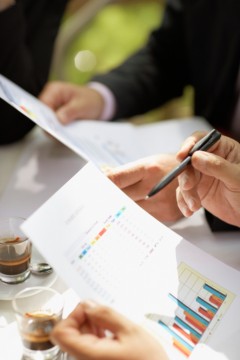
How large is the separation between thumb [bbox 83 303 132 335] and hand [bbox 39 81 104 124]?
0.57 meters

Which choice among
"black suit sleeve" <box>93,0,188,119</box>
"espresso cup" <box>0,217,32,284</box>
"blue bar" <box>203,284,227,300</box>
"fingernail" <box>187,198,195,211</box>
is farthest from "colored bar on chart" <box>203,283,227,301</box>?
"black suit sleeve" <box>93,0,188,119</box>

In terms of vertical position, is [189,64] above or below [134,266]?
below

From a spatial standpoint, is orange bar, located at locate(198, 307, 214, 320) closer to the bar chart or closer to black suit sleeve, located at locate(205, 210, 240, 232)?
the bar chart

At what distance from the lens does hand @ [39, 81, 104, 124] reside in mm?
Answer: 1081

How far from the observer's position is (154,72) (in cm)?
132

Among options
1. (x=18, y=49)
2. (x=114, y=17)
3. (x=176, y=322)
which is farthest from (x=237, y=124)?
(x=114, y=17)

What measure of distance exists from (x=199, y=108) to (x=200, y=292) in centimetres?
74

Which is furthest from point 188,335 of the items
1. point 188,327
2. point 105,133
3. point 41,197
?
point 105,133

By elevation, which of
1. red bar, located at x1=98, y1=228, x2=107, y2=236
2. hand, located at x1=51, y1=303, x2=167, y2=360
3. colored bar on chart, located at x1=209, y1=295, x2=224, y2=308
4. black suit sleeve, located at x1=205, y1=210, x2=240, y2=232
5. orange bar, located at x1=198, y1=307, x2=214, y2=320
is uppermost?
red bar, located at x1=98, y1=228, x2=107, y2=236

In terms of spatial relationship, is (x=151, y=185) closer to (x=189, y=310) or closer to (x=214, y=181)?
(x=214, y=181)

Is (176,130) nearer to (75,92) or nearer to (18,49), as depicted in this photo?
(75,92)

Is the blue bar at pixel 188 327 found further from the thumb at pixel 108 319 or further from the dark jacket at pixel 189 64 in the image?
the dark jacket at pixel 189 64

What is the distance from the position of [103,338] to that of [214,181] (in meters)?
0.33

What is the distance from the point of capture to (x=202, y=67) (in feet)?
4.13
